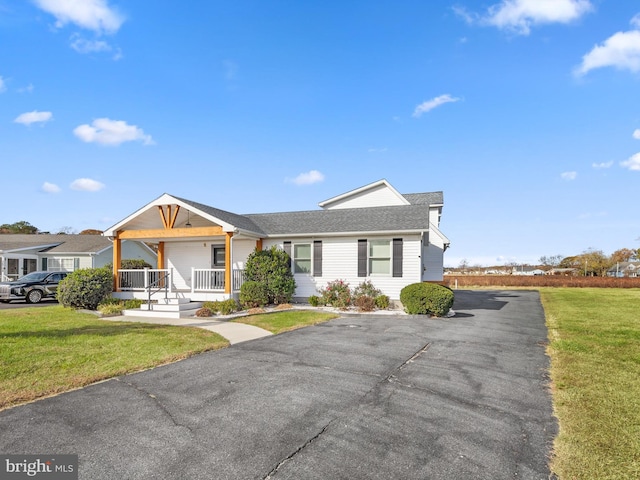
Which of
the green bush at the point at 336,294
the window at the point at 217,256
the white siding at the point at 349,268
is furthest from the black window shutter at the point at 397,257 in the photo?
the window at the point at 217,256

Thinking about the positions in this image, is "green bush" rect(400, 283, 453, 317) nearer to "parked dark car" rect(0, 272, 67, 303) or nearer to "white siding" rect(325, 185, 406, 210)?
"white siding" rect(325, 185, 406, 210)

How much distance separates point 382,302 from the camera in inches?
624

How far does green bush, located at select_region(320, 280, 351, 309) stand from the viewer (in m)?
16.2

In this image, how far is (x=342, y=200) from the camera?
1022 inches

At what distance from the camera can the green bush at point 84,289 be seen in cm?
1527

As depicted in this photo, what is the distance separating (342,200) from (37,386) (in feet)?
72.1

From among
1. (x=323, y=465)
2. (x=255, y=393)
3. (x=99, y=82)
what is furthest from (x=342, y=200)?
(x=323, y=465)

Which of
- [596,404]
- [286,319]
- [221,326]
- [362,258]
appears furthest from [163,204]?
[596,404]

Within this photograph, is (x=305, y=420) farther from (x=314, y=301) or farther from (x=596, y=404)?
(x=314, y=301)

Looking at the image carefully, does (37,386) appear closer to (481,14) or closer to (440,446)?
(440,446)

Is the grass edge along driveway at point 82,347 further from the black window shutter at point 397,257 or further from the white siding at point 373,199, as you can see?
the white siding at point 373,199

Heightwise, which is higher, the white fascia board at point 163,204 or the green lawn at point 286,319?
the white fascia board at point 163,204

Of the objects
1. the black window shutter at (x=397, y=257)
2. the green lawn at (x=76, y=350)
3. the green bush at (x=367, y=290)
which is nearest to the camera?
the green lawn at (x=76, y=350)

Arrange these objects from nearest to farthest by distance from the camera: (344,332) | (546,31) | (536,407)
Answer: (536,407)
(344,332)
(546,31)
